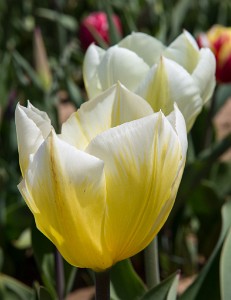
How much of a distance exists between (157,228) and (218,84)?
1.19 m

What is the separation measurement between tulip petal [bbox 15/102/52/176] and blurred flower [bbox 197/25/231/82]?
1039 mm

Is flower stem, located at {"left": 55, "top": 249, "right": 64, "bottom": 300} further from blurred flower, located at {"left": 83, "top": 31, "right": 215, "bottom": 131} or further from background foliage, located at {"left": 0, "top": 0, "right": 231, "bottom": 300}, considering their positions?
blurred flower, located at {"left": 83, "top": 31, "right": 215, "bottom": 131}

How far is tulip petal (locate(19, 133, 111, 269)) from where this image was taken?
2.27 feet

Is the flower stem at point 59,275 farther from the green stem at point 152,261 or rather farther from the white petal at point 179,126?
the white petal at point 179,126

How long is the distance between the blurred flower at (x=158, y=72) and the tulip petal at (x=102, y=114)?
6.3 inches

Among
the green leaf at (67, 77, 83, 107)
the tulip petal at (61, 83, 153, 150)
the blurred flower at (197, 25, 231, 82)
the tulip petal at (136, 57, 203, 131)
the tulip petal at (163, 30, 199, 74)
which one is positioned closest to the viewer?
the tulip petal at (61, 83, 153, 150)

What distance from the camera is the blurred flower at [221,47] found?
5.82 ft

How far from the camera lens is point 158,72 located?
0.96m

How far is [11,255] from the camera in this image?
1.94 meters

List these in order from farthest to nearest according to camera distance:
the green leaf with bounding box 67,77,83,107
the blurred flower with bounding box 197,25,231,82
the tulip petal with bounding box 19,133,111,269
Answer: the green leaf with bounding box 67,77,83,107
the blurred flower with bounding box 197,25,231,82
the tulip petal with bounding box 19,133,111,269

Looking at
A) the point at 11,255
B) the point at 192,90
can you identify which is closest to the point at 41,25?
the point at 11,255

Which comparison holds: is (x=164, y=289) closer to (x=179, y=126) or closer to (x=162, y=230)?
(x=179, y=126)

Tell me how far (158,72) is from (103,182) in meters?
0.30

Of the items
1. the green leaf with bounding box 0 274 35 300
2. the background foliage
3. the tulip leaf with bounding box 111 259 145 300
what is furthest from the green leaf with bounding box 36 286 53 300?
the green leaf with bounding box 0 274 35 300
